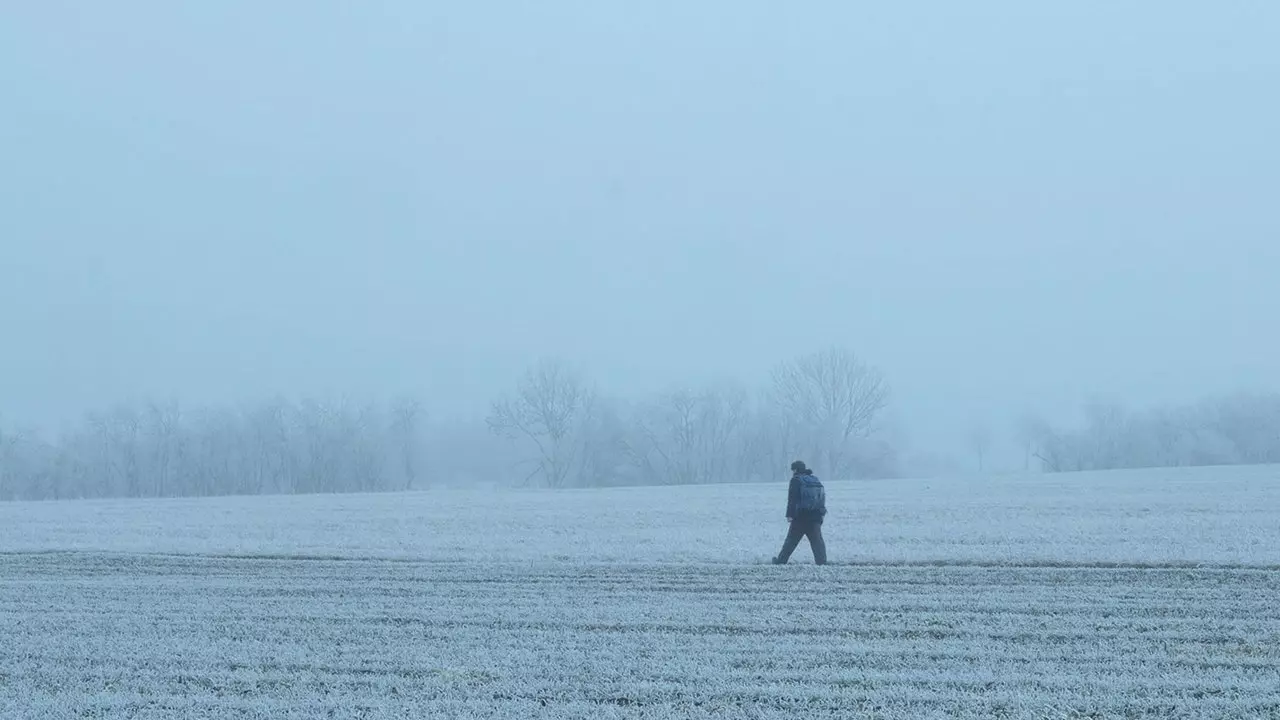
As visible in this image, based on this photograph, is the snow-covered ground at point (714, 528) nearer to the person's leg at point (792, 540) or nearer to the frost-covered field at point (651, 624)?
the frost-covered field at point (651, 624)

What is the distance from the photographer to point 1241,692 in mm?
9188

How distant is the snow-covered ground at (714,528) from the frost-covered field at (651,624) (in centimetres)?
20

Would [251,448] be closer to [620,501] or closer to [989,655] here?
[620,501]

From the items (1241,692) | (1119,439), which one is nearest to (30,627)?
(1241,692)

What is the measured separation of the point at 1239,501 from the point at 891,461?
169 ft

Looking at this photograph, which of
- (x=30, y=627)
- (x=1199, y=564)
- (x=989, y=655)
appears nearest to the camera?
(x=989, y=655)

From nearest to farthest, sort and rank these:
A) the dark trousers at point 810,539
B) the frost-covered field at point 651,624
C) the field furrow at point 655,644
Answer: the field furrow at point 655,644 < the frost-covered field at point 651,624 < the dark trousers at point 810,539

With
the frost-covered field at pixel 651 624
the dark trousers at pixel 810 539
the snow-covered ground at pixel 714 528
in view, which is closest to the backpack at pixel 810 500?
the dark trousers at pixel 810 539

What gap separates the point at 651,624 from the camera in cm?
1286

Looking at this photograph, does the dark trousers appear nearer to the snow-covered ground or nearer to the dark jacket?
the dark jacket

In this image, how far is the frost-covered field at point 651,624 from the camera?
9336 mm

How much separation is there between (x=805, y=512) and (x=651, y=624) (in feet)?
19.7

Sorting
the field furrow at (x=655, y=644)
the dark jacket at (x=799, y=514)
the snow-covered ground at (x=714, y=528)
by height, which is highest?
the dark jacket at (x=799, y=514)

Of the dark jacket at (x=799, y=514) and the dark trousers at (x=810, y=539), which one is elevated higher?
the dark jacket at (x=799, y=514)
